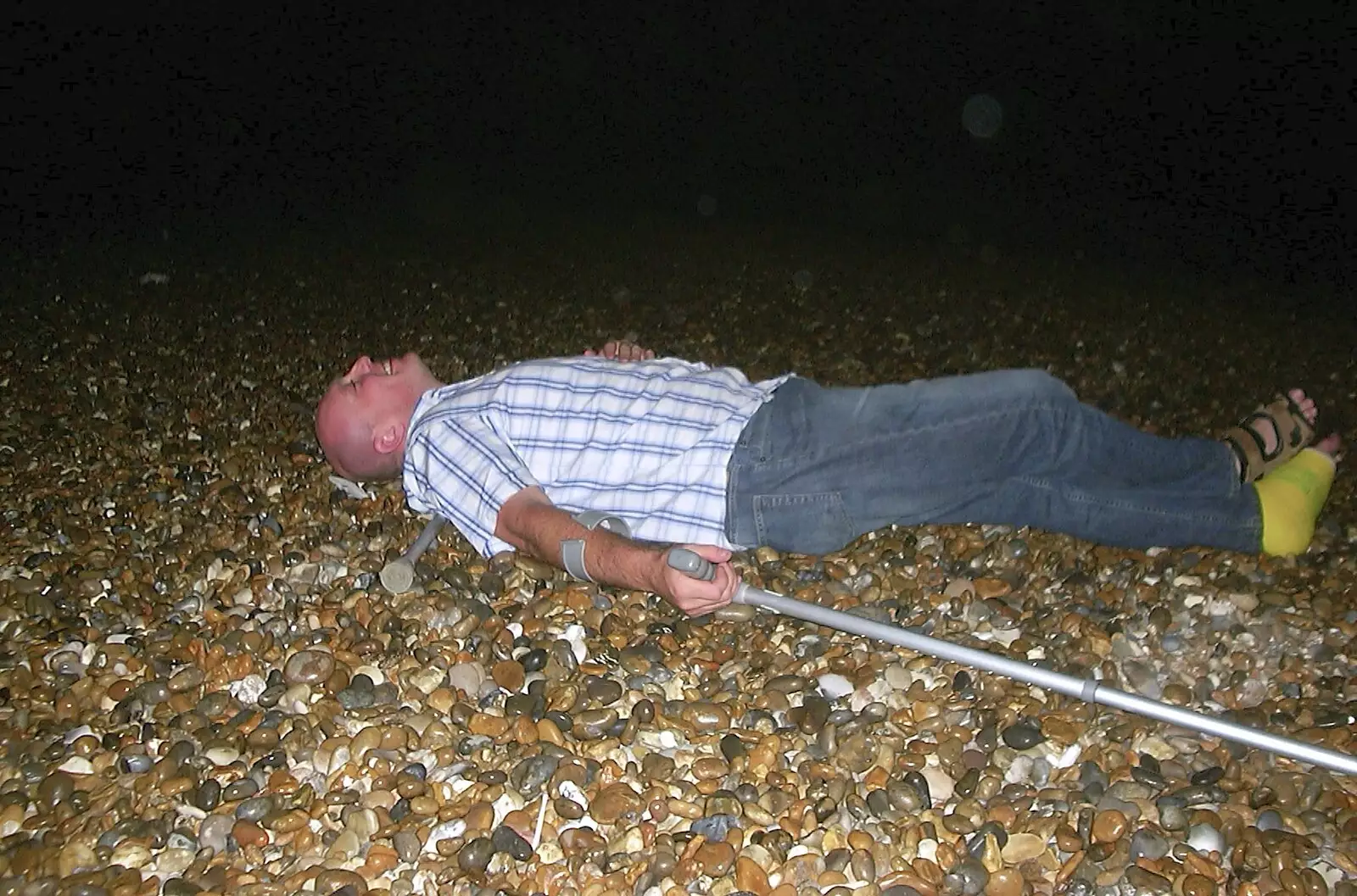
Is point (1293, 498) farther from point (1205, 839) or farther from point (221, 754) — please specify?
point (221, 754)

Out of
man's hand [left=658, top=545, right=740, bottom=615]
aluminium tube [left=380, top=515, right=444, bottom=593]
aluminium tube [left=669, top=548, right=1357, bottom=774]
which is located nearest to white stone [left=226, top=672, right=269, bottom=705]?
aluminium tube [left=380, top=515, right=444, bottom=593]

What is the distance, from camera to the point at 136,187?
47.4 ft

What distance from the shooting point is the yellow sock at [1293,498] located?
390cm

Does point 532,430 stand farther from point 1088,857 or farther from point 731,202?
point 731,202

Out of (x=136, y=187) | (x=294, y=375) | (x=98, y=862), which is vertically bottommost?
(x=98, y=862)

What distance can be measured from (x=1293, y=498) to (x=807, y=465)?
206 cm

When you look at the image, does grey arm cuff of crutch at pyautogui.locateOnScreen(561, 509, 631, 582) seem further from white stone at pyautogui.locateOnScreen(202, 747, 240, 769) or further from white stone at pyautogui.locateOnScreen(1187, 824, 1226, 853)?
white stone at pyautogui.locateOnScreen(1187, 824, 1226, 853)

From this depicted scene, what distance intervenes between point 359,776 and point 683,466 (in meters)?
1.54

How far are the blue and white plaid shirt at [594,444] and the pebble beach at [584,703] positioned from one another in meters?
0.41

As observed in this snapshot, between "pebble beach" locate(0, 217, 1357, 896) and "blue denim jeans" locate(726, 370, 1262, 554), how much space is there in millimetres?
364

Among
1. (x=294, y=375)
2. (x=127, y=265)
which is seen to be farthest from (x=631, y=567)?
(x=127, y=265)

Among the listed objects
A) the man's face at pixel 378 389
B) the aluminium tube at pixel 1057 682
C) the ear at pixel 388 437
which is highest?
the man's face at pixel 378 389

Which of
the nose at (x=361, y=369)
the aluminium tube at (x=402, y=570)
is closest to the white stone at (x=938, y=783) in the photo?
the aluminium tube at (x=402, y=570)

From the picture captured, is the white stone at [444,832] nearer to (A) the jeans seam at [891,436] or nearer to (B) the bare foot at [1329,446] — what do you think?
(A) the jeans seam at [891,436]
